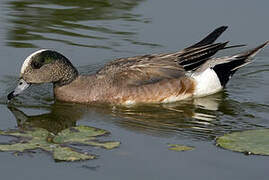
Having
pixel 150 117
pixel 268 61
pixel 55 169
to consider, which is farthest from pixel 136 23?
pixel 55 169

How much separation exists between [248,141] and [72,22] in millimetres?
5197

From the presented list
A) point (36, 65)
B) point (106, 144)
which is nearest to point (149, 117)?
point (106, 144)

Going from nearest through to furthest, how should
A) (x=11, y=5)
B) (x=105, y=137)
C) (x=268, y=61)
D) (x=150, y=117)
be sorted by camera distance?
(x=105, y=137)
(x=150, y=117)
(x=268, y=61)
(x=11, y=5)

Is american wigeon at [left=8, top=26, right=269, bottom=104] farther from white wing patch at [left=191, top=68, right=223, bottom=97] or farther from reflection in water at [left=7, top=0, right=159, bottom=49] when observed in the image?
reflection in water at [left=7, top=0, right=159, bottom=49]

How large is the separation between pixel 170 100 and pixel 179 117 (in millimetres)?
761

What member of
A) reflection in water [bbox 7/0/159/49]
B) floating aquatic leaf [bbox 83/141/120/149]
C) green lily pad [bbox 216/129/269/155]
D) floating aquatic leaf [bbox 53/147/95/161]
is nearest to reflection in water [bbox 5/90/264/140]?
green lily pad [bbox 216/129/269/155]

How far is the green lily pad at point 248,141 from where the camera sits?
7043mm

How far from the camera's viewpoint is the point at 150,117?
8.51 metres

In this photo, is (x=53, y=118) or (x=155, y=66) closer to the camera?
(x=53, y=118)

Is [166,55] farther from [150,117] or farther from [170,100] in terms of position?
[150,117]

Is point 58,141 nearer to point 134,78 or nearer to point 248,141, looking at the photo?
point 248,141

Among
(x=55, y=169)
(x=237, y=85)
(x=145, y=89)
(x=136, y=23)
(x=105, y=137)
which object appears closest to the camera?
(x=55, y=169)

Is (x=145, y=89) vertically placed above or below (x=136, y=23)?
below

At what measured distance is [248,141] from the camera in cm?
732
